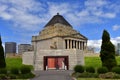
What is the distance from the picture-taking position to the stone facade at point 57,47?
65.9 m

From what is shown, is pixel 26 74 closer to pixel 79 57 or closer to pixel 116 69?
pixel 116 69

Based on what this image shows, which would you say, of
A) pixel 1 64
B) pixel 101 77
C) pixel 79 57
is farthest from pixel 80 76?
pixel 79 57

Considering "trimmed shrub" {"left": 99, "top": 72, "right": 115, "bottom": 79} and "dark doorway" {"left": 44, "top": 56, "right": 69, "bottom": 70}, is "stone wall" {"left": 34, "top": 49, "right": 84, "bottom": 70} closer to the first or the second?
"dark doorway" {"left": 44, "top": 56, "right": 69, "bottom": 70}

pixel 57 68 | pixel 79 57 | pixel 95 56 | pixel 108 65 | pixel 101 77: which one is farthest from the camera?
pixel 95 56

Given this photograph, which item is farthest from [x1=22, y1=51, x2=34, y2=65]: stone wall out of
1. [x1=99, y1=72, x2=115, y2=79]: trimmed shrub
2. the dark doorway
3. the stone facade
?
[x1=99, y1=72, x2=115, y2=79]: trimmed shrub

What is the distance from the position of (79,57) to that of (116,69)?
2907 cm

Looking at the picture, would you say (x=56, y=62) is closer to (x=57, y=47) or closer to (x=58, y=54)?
(x=58, y=54)

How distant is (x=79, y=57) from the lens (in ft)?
227

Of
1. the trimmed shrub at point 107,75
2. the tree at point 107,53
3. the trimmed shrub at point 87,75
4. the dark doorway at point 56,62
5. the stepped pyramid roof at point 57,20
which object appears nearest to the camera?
the trimmed shrub at point 107,75

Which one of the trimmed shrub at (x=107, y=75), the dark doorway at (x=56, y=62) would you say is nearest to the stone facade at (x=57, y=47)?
the dark doorway at (x=56, y=62)

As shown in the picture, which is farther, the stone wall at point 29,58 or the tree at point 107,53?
the stone wall at point 29,58

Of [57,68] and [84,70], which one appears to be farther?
[57,68]

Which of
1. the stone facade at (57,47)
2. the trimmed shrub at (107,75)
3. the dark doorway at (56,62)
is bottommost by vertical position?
the trimmed shrub at (107,75)

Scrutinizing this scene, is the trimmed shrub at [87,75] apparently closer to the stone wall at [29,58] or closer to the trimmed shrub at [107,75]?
the trimmed shrub at [107,75]
